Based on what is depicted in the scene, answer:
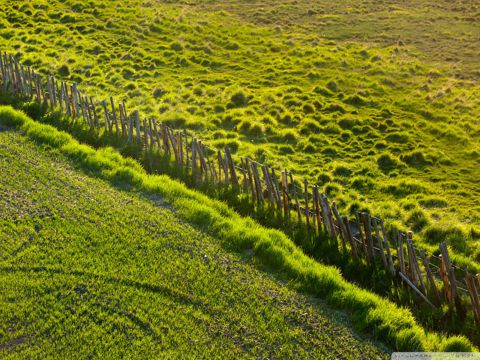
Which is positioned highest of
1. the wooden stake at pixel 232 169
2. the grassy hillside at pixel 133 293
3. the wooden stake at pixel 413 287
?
the wooden stake at pixel 232 169

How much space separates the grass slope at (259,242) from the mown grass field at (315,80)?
8.33ft

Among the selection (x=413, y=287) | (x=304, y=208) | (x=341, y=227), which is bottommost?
(x=413, y=287)

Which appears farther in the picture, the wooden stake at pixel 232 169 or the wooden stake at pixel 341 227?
the wooden stake at pixel 232 169

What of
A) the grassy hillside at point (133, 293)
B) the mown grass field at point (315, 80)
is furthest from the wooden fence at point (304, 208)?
the grassy hillside at point (133, 293)

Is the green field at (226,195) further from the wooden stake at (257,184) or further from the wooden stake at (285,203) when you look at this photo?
the wooden stake at (285,203)

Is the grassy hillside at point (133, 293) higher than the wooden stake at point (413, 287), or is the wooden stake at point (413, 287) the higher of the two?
the grassy hillside at point (133, 293)

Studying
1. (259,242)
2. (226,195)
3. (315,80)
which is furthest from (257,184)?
(315,80)

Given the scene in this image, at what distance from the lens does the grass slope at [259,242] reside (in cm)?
642

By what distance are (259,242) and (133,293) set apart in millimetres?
2270

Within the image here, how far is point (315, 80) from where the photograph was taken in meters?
18.8

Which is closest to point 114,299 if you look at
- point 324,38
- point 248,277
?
point 248,277

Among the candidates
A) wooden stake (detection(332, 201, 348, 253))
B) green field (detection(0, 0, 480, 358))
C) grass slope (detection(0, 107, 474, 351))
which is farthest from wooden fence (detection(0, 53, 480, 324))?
grass slope (detection(0, 107, 474, 351))

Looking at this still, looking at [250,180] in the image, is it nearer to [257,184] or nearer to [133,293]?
[257,184]

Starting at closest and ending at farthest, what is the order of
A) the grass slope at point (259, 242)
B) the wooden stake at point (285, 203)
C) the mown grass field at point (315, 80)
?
the grass slope at point (259, 242), the wooden stake at point (285, 203), the mown grass field at point (315, 80)
